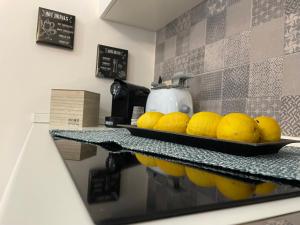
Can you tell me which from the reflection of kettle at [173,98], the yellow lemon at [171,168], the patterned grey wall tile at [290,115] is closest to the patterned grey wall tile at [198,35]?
the reflection of kettle at [173,98]

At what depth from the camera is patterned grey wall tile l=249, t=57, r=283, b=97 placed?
823mm

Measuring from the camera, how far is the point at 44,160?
1.14 feet

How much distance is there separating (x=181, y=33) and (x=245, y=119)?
3.28ft

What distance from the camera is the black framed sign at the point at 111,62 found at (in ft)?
4.77

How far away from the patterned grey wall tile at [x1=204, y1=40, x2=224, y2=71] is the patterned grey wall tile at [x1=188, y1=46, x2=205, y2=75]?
3 centimetres

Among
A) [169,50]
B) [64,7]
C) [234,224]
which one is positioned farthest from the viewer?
[169,50]

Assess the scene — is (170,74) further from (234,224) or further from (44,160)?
(234,224)

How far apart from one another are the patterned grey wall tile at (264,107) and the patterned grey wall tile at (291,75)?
0.05 metres

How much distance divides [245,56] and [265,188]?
29.9 inches

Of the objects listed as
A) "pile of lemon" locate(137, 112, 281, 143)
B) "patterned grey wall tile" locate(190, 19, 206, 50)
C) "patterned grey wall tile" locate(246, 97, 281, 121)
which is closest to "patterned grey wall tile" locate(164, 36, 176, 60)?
"patterned grey wall tile" locate(190, 19, 206, 50)

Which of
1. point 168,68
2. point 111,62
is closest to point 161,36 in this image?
point 168,68

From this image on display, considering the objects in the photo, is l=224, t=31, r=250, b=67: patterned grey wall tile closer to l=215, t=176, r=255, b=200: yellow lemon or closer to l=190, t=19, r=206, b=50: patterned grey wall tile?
l=190, t=19, r=206, b=50: patterned grey wall tile

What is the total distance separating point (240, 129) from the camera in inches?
19.1

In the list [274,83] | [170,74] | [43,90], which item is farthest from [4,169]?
[274,83]
